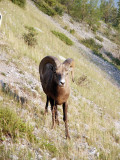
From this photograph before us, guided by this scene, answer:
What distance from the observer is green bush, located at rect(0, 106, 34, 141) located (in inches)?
109

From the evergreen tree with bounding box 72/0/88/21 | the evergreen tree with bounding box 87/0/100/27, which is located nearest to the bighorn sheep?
→ the evergreen tree with bounding box 87/0/100/27

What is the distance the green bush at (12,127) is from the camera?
2.77 metres

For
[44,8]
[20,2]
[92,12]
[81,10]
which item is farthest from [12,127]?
[81,10]

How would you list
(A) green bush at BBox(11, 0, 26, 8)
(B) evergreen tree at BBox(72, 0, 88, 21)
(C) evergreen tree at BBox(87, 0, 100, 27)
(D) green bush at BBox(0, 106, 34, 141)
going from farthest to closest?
(B) evergreen tree at BBox(72, 0, 88, 21) → (C) evergreen tree at BBox(87, 0, 100, 27) → (A) green bush at BBox(11, 0, 26, 8) → (D) green bush at BBox(0, 106, 34, 141)

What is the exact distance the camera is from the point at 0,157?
7.54 ft

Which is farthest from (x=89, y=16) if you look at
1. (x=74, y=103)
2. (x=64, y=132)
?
(x=64, y=132)

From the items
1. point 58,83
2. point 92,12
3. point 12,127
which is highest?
point 92,12

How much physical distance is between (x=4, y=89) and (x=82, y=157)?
2742 mm

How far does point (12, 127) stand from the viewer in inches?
112

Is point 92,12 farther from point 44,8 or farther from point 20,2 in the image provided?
point 20,2

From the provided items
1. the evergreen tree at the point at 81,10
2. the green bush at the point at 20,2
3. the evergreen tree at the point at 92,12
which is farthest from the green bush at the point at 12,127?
the evergreen tree at the point at 81,10

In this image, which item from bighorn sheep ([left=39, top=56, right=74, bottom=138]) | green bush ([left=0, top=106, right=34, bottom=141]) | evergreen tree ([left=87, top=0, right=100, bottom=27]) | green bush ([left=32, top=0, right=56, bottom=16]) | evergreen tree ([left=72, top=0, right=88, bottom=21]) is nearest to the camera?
green bush ([left=0, top=106, right=34, bottom=141])

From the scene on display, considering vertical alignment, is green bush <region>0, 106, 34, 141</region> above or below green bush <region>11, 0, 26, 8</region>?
below

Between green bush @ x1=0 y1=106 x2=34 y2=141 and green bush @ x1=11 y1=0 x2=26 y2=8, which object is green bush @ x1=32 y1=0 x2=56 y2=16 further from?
green bush @ x1=0 y1=106 x2=34 y2=141
